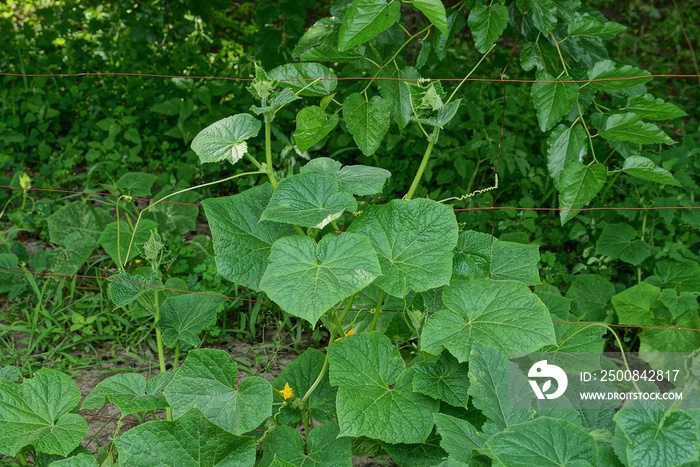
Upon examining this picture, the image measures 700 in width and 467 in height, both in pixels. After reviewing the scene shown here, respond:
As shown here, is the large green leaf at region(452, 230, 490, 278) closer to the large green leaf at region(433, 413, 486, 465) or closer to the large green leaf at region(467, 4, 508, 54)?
the large green leaf at region(433, 413, 486, 465)

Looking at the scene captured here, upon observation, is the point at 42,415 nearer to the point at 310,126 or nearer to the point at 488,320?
the point at 310,126

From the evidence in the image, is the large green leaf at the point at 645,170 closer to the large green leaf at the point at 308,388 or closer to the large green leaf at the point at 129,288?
the large green leaf at the point at 308,388

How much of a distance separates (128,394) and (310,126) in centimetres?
85

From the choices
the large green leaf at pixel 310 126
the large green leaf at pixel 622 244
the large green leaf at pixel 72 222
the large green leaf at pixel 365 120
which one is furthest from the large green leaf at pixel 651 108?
the large green leaf at pixel 72 222

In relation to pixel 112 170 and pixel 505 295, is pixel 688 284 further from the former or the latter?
pixel 112 170

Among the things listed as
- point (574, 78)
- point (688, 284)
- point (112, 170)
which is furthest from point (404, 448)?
point (112, 170)

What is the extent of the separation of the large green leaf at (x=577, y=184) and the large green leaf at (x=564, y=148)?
9 centimetres

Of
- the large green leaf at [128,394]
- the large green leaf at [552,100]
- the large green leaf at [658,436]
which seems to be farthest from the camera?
the large green leaf at [552,100]

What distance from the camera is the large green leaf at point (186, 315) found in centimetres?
225

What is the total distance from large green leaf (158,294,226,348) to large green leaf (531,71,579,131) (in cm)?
108

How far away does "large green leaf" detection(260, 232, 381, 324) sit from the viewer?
1750mm

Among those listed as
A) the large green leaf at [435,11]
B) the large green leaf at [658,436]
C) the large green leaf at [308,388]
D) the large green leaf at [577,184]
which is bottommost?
the large green leaf at [308,388]

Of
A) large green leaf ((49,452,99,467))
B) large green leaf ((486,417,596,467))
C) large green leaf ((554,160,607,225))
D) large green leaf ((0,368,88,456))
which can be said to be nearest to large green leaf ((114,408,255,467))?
large green leaf ((49,452,99,467))

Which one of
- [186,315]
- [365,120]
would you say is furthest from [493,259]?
[186,315]
